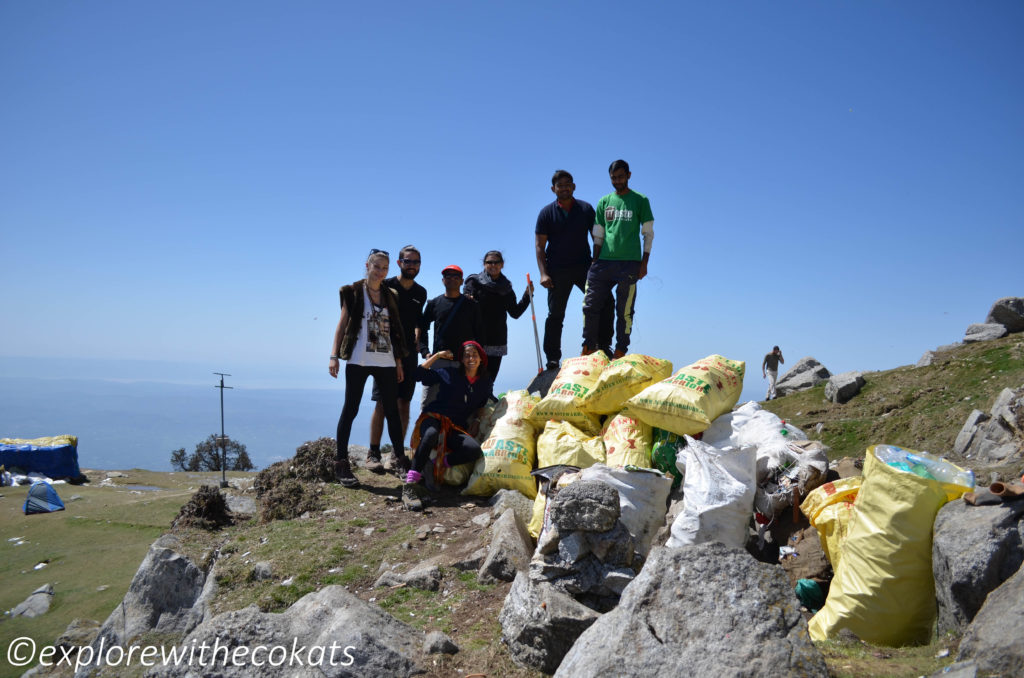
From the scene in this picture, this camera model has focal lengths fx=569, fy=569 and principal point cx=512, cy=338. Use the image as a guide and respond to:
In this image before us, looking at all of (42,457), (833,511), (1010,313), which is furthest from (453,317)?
(42,457)

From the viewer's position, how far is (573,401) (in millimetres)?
6012

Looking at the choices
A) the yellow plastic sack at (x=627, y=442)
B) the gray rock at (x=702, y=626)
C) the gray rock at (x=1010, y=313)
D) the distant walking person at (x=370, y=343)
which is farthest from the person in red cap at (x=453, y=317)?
the gray rock at (x=1010, y=313)

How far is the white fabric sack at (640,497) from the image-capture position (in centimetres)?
404

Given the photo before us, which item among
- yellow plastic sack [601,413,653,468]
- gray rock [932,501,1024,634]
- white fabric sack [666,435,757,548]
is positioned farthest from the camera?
yellow plastic sack [601,413,653,468]

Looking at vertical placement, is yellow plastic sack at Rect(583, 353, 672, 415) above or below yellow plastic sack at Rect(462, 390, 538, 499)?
above

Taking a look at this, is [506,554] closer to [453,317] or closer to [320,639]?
[320,639]

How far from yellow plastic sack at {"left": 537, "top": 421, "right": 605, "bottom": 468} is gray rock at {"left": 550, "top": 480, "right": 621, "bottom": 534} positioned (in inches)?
61.6

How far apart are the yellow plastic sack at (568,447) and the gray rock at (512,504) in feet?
1.24

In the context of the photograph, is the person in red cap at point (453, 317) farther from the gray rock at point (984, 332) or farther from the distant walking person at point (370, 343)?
the gray rock at point (984, 332)

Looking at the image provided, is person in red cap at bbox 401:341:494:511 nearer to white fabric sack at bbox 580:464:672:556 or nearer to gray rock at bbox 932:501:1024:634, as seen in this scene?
white fabric sack at bbox 580:464:672:556

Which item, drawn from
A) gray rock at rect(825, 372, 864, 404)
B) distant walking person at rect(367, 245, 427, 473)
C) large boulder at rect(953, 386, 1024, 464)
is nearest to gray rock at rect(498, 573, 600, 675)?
distant walking person at rect(367, 245, 427, 473)

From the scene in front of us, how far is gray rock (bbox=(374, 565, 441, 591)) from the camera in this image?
4.43 meters

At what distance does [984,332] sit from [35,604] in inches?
624

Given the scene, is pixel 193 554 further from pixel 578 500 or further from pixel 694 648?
pixel 694 648
